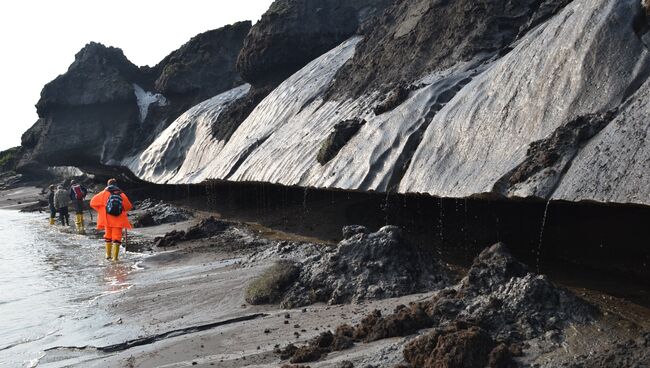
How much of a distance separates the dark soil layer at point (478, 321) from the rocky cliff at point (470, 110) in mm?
1065

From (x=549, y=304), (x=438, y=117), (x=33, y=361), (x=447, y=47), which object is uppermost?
(x=447, y=47)

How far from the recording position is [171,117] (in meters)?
30.3

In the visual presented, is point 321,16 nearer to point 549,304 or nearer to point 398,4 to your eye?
point 398,4

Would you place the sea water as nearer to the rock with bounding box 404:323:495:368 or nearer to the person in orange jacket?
the person in orange jacket

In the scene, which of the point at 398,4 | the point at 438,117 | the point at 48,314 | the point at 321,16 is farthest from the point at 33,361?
the point at 321,16

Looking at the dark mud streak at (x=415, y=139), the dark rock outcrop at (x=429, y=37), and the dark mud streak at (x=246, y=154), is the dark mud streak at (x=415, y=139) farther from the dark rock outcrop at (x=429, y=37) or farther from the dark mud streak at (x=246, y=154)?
the dark mud streak at (x=246, y=154)

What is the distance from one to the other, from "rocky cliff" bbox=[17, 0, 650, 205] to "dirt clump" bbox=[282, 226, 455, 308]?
1.02 meters

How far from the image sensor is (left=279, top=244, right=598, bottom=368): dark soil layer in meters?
4.21

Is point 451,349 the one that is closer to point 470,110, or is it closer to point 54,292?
point 470,110

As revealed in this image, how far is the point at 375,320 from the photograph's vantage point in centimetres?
530

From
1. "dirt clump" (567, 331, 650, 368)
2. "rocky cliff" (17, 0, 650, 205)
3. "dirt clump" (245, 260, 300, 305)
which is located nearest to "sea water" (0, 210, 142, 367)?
"dirt clump" (245, 260, 300, 305)

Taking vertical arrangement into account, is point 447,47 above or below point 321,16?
below

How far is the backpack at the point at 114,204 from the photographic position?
13.5m

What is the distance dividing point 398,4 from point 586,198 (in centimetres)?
1197
